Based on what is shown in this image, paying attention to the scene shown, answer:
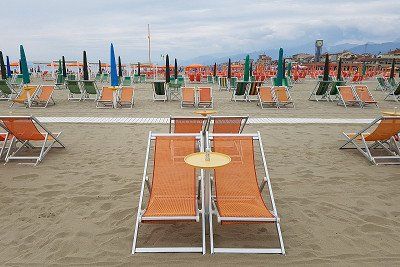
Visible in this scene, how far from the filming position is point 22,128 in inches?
192

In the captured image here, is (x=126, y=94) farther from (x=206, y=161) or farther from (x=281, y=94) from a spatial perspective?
(x=206, y=161)

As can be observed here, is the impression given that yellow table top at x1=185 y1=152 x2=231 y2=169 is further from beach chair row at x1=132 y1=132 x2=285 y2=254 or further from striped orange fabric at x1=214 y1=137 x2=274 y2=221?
striped orange fabric at x1=214 y1=137 x2=274 y2=221

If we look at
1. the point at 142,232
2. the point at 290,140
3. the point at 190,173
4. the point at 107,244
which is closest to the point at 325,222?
the point at 190,173

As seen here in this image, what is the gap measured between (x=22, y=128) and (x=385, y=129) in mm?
5244

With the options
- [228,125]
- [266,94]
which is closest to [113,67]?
[266,94]

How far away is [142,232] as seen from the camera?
9.80ft

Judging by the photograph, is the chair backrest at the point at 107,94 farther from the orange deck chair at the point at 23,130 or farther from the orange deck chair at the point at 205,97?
the orange deck chair at the point at 23,130

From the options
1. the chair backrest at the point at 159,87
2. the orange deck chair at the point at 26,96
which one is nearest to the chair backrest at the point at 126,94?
the chair backrest at the point at 159,87

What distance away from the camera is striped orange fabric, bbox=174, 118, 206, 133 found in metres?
4.47

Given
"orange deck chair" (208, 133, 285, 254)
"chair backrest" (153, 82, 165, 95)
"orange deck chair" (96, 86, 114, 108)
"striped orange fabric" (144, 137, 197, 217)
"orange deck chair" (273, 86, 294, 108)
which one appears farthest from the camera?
"chair backrest" (153, 82, 165, 95)

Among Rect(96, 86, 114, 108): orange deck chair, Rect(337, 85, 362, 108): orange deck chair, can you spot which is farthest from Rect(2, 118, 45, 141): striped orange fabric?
Rect(337, 85, 362, 108): orange deck chair

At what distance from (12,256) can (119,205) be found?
113 centimetres

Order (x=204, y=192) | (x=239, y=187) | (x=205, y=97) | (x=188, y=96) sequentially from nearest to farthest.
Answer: (x=204, y=192) < (x=239, y=187) < (x=188, y=96) < (x=205, y=97)

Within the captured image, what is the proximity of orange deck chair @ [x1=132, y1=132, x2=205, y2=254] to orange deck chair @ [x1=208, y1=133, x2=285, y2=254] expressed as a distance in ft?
0.62
